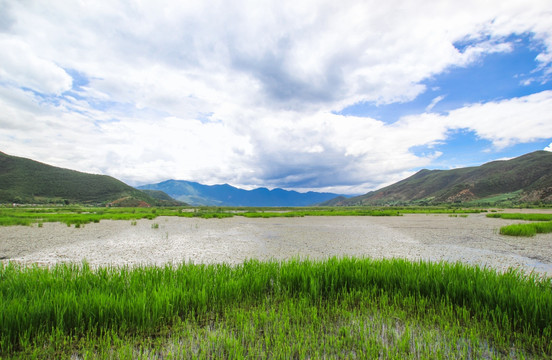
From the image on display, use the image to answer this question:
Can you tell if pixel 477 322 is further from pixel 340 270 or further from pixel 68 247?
pixel 68 247

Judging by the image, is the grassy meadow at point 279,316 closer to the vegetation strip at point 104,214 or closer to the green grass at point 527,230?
the green grass at point 527,230

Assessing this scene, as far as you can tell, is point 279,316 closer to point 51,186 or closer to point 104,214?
point 104,214

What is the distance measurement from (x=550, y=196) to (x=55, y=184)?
183825mm

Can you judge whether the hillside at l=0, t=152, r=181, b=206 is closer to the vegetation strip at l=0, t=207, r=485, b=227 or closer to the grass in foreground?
the vegetation strip at l=0, t=207, r=485, b=227

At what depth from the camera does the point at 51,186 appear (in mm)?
96000

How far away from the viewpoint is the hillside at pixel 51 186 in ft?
280

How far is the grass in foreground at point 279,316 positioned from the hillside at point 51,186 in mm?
109400

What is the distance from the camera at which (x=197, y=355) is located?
2.41m

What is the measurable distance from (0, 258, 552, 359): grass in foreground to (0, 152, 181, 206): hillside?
109m

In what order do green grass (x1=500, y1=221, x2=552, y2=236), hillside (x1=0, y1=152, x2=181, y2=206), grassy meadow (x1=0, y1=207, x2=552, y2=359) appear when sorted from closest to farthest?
grassy meadow (x1=0, y1=207, x2=552, y2=359)
green grass (x1=500, y1=221, x2=552, y2=236)
hillside (x1=0, y1=152, x2=181, y2=206)

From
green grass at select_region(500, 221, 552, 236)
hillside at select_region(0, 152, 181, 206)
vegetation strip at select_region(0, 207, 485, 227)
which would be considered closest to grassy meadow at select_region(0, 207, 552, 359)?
green grass at select_region(500, 221, 552, 236)

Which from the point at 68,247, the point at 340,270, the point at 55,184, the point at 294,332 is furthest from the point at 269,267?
the point at 55,184

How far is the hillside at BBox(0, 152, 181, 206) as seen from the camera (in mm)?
85375

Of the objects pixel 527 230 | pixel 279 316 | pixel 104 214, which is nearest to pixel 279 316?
pixel 279 316
